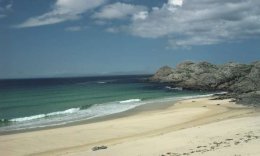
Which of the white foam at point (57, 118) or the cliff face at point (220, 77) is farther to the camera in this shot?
the cliff face at point (220, 77)

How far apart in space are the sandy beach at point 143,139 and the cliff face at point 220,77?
31777 millimetres

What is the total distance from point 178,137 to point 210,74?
213ft

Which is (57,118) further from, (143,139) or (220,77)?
(220,77)

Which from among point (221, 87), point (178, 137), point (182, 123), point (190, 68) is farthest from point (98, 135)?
point (190, 68)

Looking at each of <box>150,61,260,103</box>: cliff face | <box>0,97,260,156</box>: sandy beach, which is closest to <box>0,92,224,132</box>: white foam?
<box>0,97,260,156</box>: sandy beach

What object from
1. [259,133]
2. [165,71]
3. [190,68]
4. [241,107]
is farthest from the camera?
[165,71]

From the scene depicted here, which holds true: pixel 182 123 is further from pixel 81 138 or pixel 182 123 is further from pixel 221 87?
pixel 221 87

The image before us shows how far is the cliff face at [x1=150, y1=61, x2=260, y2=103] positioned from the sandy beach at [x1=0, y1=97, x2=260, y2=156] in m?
31.8

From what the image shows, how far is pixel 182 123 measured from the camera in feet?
119

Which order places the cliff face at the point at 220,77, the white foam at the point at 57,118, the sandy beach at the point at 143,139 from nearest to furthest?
the sandy beach at the point at 143,139 → the white foam at the point at 57,118 → the cliff face at the point at 220,77

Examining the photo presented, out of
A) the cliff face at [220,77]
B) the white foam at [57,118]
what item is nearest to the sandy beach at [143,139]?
the white foam at [57,118]

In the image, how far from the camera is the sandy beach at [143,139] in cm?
2186

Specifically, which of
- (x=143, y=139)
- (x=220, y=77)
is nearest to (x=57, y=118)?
(x=143, y=139)

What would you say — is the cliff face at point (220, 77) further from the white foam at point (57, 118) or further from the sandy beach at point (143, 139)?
the sandy beach at point (143, 139)
